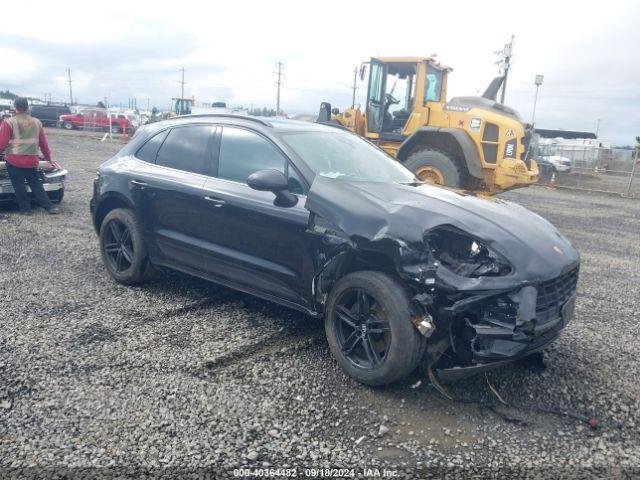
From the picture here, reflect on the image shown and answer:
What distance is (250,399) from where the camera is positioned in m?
3.34

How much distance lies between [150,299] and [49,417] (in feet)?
6.63

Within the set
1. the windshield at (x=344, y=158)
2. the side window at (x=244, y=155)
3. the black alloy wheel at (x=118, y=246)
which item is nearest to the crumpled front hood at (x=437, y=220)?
the windshield at (x=344, y=158)

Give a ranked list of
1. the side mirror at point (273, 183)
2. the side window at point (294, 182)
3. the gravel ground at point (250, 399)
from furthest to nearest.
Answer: the side window at point (294, 182) → the side mirror at point (273, 183) → the gravel ground at point (250, 399)

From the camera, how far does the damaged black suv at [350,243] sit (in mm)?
3213

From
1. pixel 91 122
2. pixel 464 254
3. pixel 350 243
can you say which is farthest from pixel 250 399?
pixel 91 122

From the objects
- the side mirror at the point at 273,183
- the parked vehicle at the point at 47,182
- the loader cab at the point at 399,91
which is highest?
the loader cab at the point at 399,91

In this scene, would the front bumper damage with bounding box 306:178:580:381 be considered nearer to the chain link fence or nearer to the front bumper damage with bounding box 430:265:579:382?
the front bumper damage with bounding box 430:265:579:382

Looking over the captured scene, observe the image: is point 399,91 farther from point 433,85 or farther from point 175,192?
point 175,192

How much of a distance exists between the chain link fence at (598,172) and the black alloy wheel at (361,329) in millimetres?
18063

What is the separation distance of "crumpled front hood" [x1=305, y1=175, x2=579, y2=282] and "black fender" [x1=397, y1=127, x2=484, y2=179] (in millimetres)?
6453

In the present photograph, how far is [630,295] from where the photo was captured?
599 cm

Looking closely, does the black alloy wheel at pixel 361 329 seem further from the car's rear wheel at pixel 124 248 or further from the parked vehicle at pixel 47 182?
the parked vehicle at pixel 47 182

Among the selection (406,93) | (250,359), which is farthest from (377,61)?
(250,359)

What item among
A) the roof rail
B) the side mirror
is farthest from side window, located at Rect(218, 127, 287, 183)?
the side mirror
